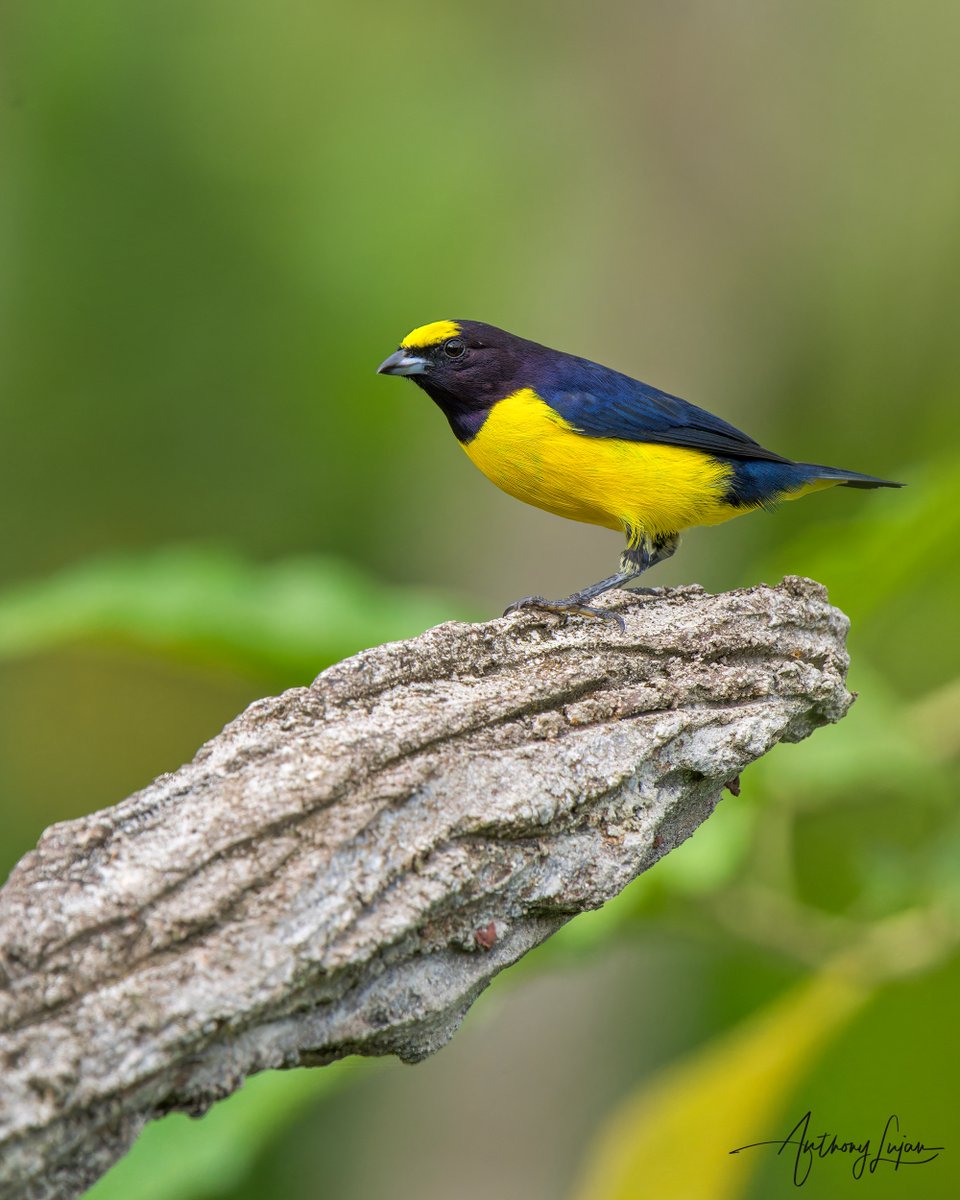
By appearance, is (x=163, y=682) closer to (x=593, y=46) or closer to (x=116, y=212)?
(x=116, y=212)

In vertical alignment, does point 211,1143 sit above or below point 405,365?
below

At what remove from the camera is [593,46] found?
319 inches

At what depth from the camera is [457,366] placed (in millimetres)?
4387

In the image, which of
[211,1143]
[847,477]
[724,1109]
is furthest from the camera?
[847,477]

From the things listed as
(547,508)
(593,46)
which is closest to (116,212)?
(593,46)

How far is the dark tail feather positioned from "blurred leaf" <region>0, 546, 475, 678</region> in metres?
1.20

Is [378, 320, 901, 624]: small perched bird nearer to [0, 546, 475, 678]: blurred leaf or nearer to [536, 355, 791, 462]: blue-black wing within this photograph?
[536, 355, 791, 462]: blue-black wing

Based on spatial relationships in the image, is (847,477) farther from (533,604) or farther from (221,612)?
(221,612)

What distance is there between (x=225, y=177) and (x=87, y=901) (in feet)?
28.3

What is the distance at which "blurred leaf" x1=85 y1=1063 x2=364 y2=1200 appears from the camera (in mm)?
3615

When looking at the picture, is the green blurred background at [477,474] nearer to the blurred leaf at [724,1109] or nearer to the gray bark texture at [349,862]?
the blurred leaf at [724,1109]
